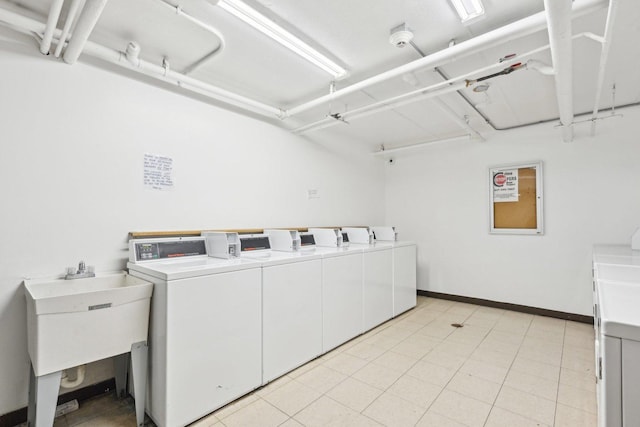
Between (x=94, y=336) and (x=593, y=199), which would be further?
(x=593, y=199)

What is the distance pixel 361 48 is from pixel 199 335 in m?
2.27

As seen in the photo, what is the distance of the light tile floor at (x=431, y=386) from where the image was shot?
185cm

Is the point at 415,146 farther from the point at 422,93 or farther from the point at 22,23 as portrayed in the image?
the point at 22,23

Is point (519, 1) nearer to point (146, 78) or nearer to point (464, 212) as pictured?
point (146, 78)

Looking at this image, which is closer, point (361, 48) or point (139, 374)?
point (139, 374)

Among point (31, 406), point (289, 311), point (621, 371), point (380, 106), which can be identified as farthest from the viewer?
point (380, 106)

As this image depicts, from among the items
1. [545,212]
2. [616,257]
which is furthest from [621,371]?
[545,212]

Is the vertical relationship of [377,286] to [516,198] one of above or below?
below

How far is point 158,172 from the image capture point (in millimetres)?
2414

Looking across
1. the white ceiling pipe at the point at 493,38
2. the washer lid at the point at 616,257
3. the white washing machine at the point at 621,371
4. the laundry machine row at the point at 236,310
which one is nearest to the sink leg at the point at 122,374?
the laundry machine row at the point at 236,310

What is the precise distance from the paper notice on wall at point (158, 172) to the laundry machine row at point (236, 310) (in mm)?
463

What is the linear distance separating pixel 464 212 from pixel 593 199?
1406 mm

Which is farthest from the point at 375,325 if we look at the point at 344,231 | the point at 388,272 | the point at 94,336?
the point at 94,336

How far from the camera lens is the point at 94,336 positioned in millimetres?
1637
